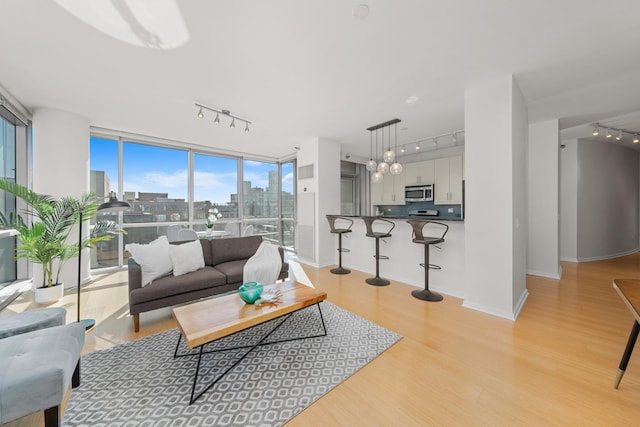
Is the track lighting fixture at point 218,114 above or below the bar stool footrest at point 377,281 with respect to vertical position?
above

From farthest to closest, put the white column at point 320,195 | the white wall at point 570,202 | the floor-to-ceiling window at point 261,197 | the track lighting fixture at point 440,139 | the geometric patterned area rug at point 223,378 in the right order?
the floor-to-ceiling window at point 261,197, the white wall at point 570,202, the white column at point 320,195, the track lighting fixture at point 440,139, the geometric patterned area rug at point 223,378

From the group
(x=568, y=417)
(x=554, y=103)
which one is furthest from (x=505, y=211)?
(x=554, y=103)

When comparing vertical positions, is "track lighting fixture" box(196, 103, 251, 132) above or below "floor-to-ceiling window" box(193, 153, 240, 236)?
above

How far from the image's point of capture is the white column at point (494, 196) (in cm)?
278

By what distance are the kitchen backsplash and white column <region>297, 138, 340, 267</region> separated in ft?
8.06

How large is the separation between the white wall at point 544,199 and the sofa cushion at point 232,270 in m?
5.27

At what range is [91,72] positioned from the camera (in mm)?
2723

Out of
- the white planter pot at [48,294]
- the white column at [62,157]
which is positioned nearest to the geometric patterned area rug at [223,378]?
the white planter pot at [48,294]

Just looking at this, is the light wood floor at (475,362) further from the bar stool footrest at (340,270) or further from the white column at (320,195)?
the white column at (320,195)

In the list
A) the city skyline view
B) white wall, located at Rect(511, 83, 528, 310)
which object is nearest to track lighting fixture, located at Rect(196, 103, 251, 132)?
the city skyline view

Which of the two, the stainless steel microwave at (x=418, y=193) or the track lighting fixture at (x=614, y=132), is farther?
the stainless steel microwave at (x=418, y=193)

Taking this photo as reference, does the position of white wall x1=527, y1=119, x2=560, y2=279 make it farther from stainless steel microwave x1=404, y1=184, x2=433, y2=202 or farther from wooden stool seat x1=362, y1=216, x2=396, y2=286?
→ wooden stool seat x1=362, y1=216, x2=396, y2=286

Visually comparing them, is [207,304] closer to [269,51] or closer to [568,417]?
[269,51]

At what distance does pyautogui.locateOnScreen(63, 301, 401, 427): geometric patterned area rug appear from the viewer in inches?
61.0
